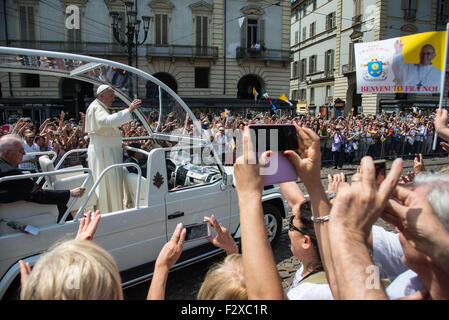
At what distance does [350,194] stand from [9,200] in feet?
9.44

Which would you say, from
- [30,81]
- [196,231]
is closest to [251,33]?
[30,81]

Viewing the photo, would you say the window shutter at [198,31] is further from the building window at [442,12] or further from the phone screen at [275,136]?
the phone screen at [275,136]

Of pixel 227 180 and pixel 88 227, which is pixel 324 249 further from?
pixel 227 180

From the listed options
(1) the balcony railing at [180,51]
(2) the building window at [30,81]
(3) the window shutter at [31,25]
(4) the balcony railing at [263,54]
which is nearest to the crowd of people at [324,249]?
(1) the balcony railing at [180,51]

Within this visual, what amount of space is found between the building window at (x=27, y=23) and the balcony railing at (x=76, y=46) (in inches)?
19.8

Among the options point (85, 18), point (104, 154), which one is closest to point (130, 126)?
point (104, 154)

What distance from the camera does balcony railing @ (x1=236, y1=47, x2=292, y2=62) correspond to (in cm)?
2920

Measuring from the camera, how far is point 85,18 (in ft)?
85.1

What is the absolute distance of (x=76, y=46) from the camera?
25891 millimetres

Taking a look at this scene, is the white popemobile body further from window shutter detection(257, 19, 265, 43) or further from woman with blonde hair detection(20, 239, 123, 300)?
window shutter detection(257, 19, 265, 43)

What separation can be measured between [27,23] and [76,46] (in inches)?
152
